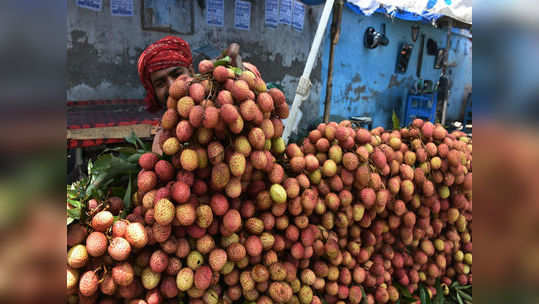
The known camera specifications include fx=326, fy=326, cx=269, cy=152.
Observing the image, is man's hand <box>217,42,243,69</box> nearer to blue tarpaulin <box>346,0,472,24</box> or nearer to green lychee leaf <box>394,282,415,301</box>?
green lychee leaf <box>394,282,415,301</box>

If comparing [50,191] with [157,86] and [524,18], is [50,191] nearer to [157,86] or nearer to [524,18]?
[524,18]

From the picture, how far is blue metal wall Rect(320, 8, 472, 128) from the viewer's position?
7164 mm

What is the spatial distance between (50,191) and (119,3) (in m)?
4.93

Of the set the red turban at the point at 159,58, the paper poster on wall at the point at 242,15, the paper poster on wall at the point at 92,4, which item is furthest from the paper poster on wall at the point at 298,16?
the red turban at the point at 159,58

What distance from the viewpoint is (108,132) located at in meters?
3.38

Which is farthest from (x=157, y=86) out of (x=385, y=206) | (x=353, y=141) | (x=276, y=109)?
(x=385, y=206)

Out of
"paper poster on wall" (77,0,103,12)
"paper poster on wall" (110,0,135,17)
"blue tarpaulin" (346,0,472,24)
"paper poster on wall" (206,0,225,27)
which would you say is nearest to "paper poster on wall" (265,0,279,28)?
"paper poster on wall" (206,0,225,27)

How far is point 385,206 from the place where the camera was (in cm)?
222

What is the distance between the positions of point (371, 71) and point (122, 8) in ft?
18.7

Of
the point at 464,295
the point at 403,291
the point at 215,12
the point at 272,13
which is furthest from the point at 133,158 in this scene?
the point at 272,13

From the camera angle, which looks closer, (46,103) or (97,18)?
(46,103)

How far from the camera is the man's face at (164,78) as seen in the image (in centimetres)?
218

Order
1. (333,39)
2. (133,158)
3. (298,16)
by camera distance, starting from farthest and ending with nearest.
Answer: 1. (333,39)
2. (298,16)
3. (133,158)

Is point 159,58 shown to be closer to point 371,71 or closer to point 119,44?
point 119,44
